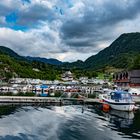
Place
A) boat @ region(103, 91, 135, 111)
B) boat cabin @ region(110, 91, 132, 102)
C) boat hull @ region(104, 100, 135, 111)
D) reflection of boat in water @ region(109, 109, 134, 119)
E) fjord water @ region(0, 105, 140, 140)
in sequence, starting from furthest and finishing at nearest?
boat cabin @ region(110, 91, 132, 102), boat @ region(103, 91, 135, 111), boat hull @ region(104, 100, 135, 111), reflection of boat in water @ region(109, 109, 134, 119), fjord water @ region(0, 105, 140, 140)

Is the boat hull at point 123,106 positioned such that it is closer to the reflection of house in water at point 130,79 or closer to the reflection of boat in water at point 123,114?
the reflection of boat in water at point 123,114

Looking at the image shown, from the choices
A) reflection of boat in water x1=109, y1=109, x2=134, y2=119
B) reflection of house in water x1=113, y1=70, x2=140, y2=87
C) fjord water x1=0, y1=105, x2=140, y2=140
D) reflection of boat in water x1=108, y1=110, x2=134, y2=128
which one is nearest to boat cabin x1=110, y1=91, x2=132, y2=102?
reflection of boat in water x1=108, y1=110, x2=134, y2=128

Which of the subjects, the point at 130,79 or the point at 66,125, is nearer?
the point at 66,125

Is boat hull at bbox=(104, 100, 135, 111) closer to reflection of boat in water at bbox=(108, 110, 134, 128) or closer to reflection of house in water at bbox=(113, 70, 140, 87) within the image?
reflection of boat in water at bbox=(108, 110, 134, 128)

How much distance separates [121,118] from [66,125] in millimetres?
16640

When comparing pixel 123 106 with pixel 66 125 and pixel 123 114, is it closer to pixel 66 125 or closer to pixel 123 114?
pixel 123 114

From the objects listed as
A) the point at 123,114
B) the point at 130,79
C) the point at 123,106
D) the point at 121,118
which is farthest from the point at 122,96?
the point at 130,79

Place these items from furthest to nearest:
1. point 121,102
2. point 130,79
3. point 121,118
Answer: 1. point 130,79
2. point 121,102
3. point 121,118

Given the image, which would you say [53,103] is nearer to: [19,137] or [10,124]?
[10,124]

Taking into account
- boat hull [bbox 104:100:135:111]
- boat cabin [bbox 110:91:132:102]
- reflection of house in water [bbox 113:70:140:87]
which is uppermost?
reflection of house in water [bbox 113:70:140:87]

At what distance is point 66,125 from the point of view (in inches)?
2372

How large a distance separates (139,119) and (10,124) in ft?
89.6

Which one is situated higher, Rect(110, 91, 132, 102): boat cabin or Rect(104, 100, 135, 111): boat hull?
Rect(110, 91, 132, 102): boat cabin

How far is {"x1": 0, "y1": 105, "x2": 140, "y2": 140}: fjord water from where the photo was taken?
51062 millimetres
